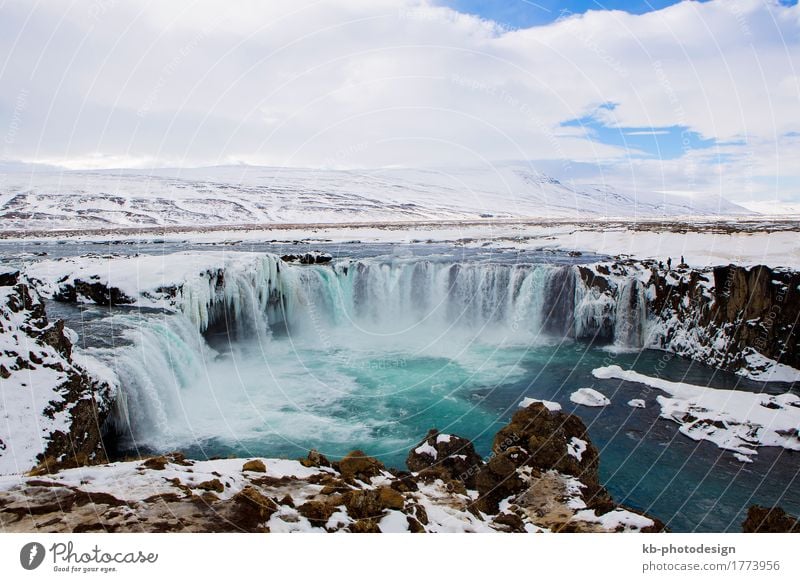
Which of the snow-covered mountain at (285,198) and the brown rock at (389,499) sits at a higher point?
the snow-covered mountain at (285,198)

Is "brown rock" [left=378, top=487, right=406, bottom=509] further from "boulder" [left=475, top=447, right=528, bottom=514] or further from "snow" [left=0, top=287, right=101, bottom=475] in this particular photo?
"snow" [left=0, top=287, right=101, bottom=475]

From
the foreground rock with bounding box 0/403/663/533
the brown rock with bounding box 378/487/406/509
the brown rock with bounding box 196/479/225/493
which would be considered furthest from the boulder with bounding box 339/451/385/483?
the brown rock with bounding box 196/479/225/493

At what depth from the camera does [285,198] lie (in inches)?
4633

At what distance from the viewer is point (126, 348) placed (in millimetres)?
12781

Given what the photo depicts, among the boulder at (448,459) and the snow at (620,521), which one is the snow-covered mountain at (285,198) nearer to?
the boulder at (448,459)

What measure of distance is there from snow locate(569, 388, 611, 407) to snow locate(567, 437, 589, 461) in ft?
15.5

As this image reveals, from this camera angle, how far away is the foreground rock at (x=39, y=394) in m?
6.95

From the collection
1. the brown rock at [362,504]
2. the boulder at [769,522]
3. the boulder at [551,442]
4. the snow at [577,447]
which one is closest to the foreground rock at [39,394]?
the brown rock at [362,504]

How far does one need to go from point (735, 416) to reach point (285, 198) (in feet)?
375

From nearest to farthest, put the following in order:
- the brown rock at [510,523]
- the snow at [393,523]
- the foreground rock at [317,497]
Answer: the foreground rock at [317,497] < the snow at [393,523] < the brown rock at [510,523]

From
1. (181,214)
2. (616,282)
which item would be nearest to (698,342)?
(616,282)

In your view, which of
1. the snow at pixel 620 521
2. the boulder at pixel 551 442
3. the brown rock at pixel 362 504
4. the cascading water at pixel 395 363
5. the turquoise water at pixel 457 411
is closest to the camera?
the brown rock at pixel 362 504
